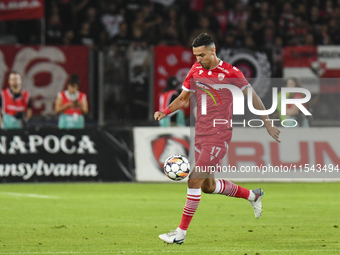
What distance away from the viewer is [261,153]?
13.6 metres

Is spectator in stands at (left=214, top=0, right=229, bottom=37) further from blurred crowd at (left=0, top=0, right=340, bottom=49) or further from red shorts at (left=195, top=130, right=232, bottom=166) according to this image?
red shorts at (left=195, top=130, right=232, bottom=166)

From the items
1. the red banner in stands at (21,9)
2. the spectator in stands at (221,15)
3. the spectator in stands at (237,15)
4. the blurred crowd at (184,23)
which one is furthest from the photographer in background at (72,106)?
the spectator in stands at (237,15)

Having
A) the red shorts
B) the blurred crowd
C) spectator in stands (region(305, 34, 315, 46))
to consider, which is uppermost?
the blurred crowd

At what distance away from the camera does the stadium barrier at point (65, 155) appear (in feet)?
45.6

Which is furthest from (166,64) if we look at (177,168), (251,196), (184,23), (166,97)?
(177,168)

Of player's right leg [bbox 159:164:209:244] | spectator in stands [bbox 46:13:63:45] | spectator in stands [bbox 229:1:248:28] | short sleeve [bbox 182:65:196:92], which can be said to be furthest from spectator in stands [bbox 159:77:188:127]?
player's right leg [bbox 159:164:209:244]

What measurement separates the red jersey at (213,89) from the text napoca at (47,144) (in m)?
6.91

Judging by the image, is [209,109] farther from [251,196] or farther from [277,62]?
[277,62]

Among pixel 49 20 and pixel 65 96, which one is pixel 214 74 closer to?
pixel 65 96

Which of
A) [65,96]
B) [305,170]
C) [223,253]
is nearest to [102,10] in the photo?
[65,96]

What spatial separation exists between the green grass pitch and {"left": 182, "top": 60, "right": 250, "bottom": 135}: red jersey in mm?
1160

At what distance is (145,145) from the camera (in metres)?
14.1

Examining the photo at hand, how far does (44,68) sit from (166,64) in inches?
115

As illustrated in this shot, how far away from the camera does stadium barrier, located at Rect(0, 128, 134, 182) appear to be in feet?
45.6
